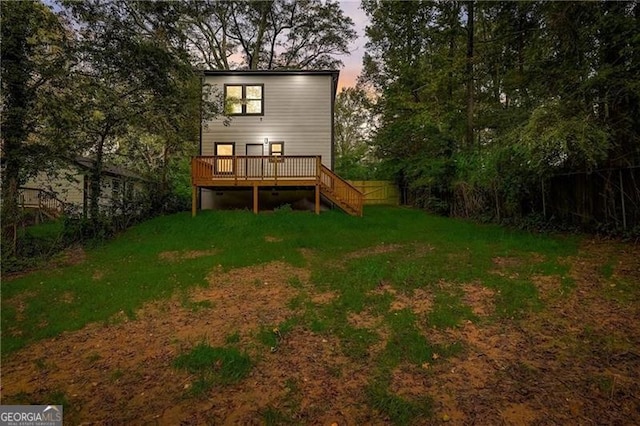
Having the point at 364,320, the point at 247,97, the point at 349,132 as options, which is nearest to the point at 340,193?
the point at 247,97

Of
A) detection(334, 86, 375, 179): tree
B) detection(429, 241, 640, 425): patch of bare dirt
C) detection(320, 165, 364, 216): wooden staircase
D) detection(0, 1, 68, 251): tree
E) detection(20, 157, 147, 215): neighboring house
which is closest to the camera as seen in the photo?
detection(429, 241, 640, 425): patch of bare dirt

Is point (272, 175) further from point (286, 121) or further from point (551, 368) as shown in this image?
point (551, 368)

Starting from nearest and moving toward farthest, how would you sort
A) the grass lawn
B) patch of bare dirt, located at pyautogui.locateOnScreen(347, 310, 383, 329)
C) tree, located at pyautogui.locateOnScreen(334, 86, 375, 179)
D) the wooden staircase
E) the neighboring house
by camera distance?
the grass lawn < patch of bare dirt, located at pyautogui.locateOnScreen(347, 310, 383, 329) < the neighboring house < the wooden staircase < tree, located at pyautogui.locateOnScreen(334, 86, 375, 179)

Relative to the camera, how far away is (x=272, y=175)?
45.1 feet

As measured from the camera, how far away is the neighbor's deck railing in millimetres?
13258

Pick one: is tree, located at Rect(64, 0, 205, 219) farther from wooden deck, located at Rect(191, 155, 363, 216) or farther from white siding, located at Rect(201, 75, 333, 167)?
white siding, located at Rect(201, 75, 333, 167)

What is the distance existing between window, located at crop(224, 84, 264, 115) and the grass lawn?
8.49 m

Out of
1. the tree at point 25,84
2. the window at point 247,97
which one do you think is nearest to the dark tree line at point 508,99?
the window at point 247,97

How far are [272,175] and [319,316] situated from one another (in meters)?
9.29

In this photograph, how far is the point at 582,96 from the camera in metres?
7.26

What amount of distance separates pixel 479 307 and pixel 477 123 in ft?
50.6

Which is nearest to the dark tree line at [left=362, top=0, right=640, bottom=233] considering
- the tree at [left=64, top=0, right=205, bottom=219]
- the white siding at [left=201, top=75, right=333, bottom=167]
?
the white siding at [left=201, top=75, right=333, bottom=167]

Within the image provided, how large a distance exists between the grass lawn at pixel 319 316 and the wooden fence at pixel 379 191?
45.6 ft

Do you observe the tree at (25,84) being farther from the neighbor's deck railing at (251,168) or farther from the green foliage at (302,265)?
the neighbor's deck railing at (251,168)
